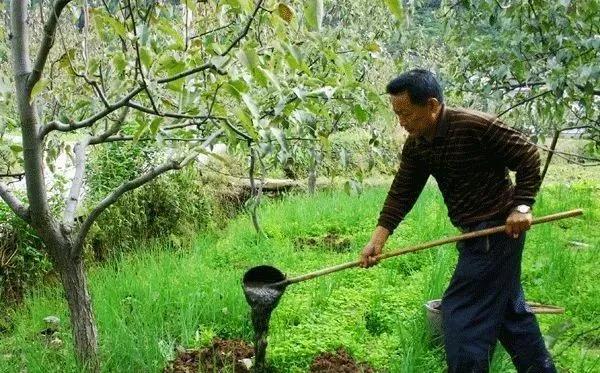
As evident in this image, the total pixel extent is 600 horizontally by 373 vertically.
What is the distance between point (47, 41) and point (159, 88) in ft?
1.51

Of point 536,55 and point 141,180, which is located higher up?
point 536,55

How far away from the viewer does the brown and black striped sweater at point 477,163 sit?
267cm

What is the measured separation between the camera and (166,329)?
12.1 feet

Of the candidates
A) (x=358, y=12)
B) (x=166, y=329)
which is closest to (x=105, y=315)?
(x=166, y=329)

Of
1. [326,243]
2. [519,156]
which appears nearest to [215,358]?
[519,156]

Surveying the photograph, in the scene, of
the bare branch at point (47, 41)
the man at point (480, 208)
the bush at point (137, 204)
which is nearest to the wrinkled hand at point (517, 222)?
the man at point (480, 208)

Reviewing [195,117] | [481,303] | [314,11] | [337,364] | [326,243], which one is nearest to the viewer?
[314,11]

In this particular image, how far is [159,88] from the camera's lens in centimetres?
245

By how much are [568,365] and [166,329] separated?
2213 millimetres

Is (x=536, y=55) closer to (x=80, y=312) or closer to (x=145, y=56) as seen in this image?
(x=145, y=56)

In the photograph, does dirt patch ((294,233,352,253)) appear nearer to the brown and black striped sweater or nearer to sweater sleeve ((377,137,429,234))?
sweater sleeve ((377,137,429,234))

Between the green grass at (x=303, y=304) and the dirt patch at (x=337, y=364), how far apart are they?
6 cm

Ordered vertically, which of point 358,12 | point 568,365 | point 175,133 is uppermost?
point 358,12

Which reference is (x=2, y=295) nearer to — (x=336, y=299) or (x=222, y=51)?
(x=336, y=299)
